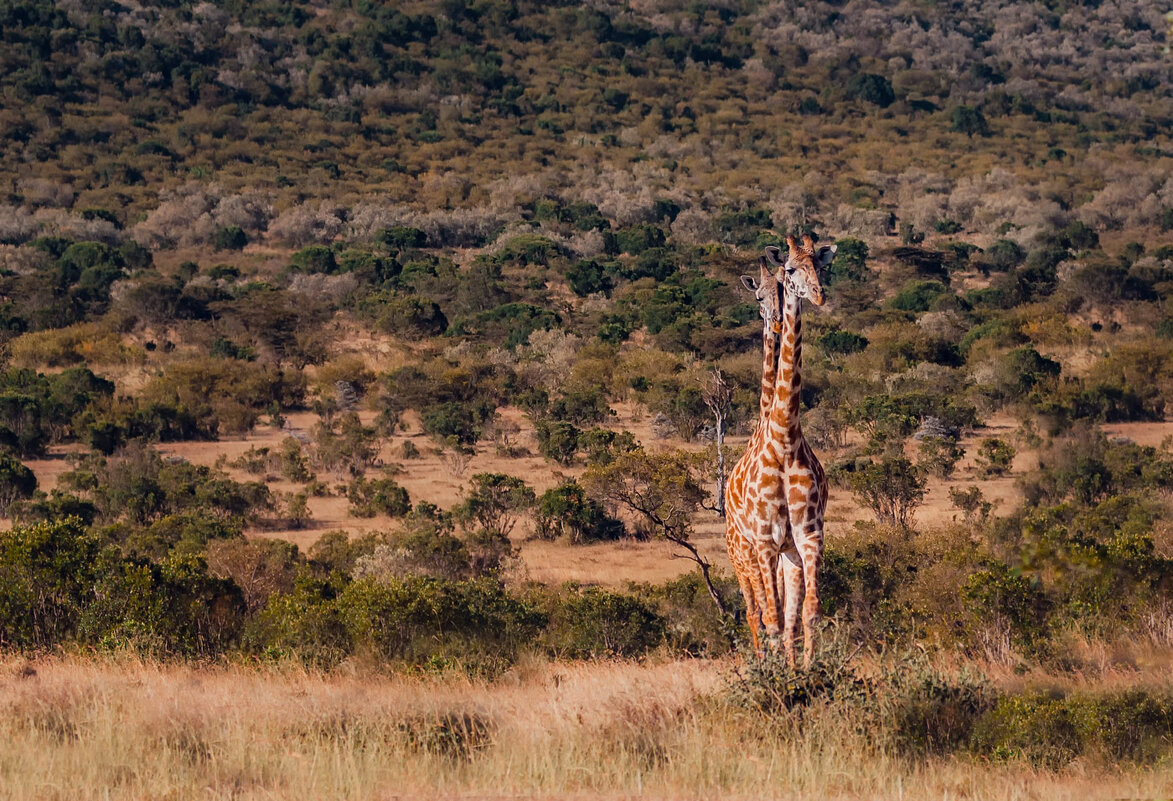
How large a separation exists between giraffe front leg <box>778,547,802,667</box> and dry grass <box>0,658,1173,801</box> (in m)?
0.49

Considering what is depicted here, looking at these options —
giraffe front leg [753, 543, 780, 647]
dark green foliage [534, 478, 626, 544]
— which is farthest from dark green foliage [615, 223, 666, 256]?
giraffe front leg [753, 543, 780, 647]

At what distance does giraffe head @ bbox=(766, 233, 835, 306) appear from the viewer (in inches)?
289

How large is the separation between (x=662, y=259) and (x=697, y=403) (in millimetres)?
26572

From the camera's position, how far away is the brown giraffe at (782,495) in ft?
25.1

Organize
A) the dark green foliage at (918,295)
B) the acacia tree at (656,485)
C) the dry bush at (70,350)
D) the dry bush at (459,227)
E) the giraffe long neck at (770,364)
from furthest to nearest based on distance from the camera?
the dry bush at (459,227)
the dark green foliage at (918,295)
the dry bush at (70,350)
the acacia tree at (656,485)
the giraffe long neck at (770,364)

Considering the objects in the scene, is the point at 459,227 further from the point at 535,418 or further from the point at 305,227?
the point at 535,418

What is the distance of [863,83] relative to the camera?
10194cm

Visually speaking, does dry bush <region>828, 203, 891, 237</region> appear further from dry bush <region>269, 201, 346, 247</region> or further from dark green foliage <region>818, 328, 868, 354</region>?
dark green foliage <region>818, 328, 868, 354</region>

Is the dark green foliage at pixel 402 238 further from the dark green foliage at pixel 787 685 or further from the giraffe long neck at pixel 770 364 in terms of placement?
the dark green foliage at pixel 787 685

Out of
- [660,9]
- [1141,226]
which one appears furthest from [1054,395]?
[660,9]

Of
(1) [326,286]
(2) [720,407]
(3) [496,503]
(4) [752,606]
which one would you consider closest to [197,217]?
(1) [326,286]

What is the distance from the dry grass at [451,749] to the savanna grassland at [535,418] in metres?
0.04

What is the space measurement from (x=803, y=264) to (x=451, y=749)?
3456 millimetres

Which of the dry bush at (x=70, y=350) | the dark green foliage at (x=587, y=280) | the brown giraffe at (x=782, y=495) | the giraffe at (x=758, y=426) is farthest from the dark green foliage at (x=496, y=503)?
the dark green foliage at (x=587, y=280)
